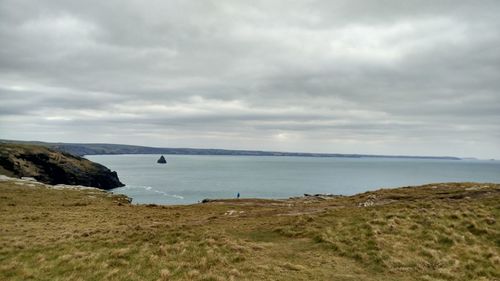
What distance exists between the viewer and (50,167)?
154 meters

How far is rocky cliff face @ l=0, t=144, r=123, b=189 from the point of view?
133m

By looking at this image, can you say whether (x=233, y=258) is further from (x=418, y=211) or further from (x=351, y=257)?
(x=418, y=211)

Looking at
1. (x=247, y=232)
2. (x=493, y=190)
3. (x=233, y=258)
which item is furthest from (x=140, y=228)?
(x=493, y=190)

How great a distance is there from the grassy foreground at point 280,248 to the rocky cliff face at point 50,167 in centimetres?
11783

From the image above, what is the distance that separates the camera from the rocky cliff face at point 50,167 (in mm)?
133125

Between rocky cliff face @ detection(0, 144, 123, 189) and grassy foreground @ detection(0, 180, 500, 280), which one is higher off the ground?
grassy foreground @ detection(0, 180, 500, 280)

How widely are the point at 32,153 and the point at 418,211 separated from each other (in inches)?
6571

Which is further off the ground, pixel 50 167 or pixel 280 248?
pixel 280 248

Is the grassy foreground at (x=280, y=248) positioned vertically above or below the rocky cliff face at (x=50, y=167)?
above

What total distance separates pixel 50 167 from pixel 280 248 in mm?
160699

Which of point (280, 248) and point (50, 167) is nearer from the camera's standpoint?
point (280, 248)

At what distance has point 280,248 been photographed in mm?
23156

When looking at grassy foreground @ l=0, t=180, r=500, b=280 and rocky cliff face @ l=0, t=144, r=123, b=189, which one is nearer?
grassy foreground @ l=0, t=180, r=500, b=280

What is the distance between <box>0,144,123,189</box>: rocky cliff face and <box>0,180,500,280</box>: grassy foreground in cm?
11783
